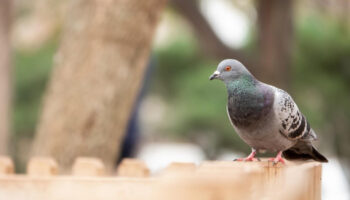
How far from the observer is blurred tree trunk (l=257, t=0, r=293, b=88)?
21.1 ft

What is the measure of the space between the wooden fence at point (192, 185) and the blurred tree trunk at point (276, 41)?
4.38m

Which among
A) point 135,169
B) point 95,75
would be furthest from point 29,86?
point 135,169

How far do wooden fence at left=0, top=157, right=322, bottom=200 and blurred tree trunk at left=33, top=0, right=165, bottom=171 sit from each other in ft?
7.25

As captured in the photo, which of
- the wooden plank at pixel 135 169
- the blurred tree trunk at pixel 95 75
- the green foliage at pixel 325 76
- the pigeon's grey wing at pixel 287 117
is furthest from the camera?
the green foliage at pixel 325 76

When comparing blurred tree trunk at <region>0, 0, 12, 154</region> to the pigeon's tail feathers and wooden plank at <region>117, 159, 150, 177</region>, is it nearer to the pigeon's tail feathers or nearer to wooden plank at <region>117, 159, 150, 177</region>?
wooden plank at <region>117, 159, 150, 177</region>

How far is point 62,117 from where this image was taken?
4172 mm

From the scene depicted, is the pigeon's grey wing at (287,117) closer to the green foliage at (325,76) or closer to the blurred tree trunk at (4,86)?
the blurred tree trunk at (4,86)

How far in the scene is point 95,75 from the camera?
4.10 metres

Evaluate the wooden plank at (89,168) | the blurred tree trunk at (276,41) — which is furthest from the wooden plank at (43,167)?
the blurred tree trunk at (276,41)

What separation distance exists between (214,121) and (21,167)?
10.8 feet

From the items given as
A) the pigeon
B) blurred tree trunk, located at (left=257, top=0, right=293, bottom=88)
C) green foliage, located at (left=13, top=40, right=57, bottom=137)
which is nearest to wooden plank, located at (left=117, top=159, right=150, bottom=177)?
the pigeon

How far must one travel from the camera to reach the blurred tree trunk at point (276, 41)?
6.43 metres

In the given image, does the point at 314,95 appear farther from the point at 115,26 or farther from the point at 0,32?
the point at 115,26

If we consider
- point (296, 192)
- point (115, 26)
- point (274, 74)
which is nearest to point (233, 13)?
point (274, 74)
